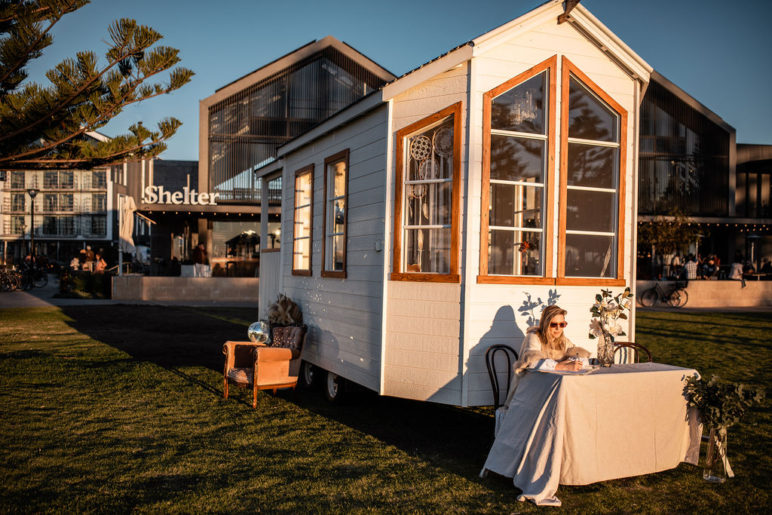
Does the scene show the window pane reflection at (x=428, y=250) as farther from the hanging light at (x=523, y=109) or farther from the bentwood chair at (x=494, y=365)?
the hanging light at (x=523, y=109)

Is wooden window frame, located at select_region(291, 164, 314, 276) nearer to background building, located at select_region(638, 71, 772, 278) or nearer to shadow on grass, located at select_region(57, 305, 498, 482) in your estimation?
shadow on grass, located at select_region(57, 305, 498, 482)

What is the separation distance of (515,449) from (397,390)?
1676 mm

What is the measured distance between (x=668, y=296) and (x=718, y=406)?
732 inches

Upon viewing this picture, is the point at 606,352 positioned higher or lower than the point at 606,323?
lower

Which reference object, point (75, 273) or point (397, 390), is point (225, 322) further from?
point (75, 273)

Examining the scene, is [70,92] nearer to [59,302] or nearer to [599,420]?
[599,420]

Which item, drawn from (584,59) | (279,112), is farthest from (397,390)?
(279,112)

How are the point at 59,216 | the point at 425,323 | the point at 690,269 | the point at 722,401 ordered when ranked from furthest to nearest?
the point at 59,216 → the point at 690,269 → the point at 425,323 → the point at 722,401

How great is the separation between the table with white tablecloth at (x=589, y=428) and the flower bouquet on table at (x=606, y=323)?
0.26m

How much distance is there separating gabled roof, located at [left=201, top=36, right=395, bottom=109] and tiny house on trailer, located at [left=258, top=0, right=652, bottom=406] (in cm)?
1829

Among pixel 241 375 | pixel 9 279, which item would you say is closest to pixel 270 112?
pixel 9 279

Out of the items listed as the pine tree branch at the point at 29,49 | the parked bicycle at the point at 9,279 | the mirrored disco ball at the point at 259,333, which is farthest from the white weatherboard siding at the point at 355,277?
the parked bicycle at the point at 9,279

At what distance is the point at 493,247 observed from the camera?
5.84m

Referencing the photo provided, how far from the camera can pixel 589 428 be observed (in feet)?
14.4
